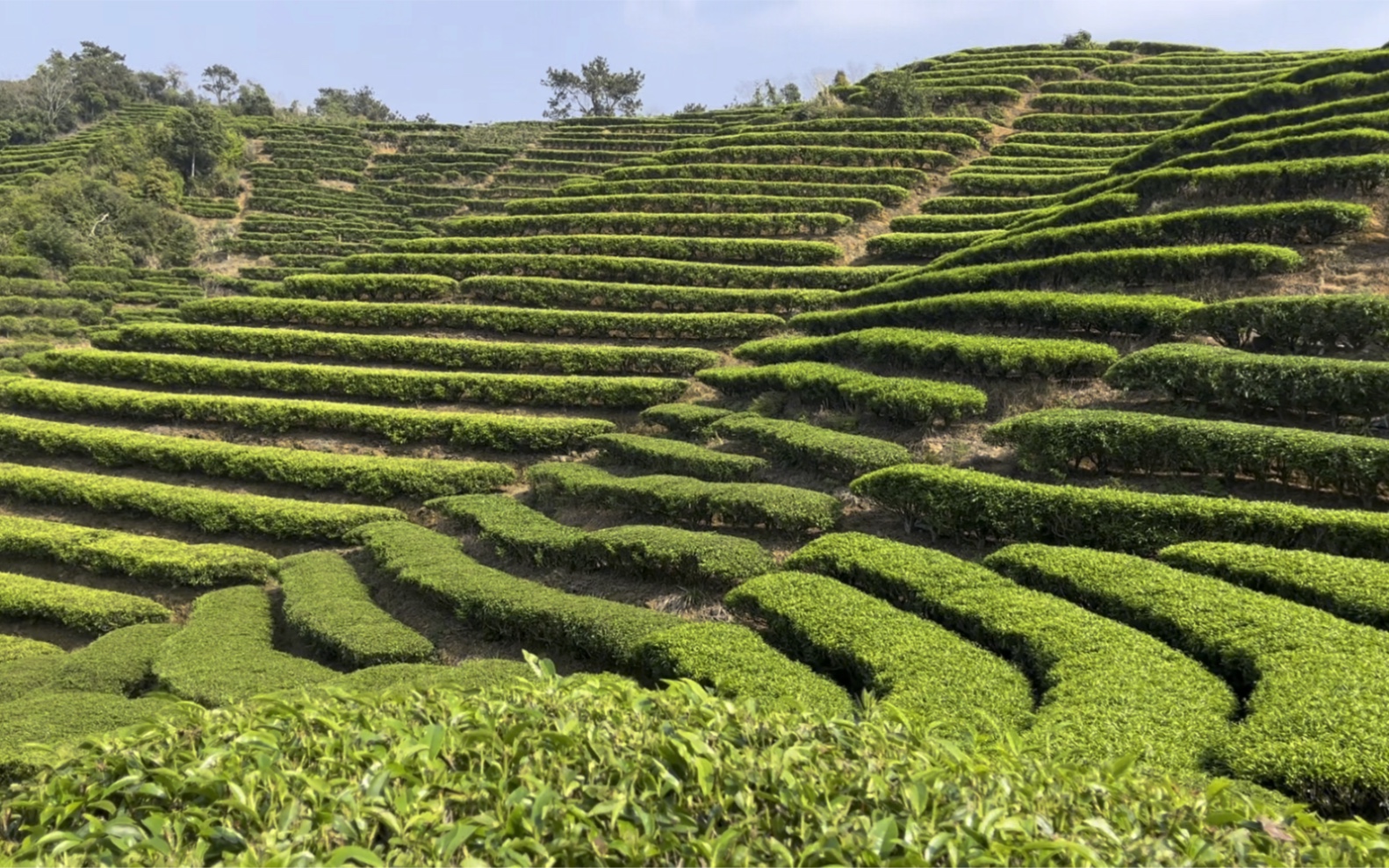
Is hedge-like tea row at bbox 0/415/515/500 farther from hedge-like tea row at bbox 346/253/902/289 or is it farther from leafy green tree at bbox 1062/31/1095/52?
leafy green tree at bbox 1062/31/1095/52

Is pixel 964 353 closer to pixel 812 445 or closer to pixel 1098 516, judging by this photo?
pixel 812 445

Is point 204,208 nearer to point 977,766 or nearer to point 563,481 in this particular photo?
point 563,481

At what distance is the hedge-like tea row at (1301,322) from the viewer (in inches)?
463

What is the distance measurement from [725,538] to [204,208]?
51489 millimetres

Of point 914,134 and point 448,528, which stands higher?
point 914,134

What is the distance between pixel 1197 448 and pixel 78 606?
1810 centimetres

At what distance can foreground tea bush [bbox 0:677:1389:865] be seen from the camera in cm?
276

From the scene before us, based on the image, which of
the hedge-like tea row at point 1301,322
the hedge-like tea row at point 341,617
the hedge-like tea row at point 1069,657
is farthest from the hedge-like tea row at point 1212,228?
the hedge-like tea row at point 341,617

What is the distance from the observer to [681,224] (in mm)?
30484

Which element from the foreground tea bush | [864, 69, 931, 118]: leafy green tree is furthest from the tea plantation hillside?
[864, 69, 931, 118]: leafy green tree

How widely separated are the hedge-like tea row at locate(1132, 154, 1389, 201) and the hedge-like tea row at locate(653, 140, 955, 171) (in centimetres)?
1623

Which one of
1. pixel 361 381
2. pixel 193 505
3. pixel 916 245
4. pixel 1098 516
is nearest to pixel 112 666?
pixel 193 505

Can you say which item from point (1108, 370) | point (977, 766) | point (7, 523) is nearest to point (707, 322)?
point (1108, 370)

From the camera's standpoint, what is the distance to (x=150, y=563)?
47.1 feet
